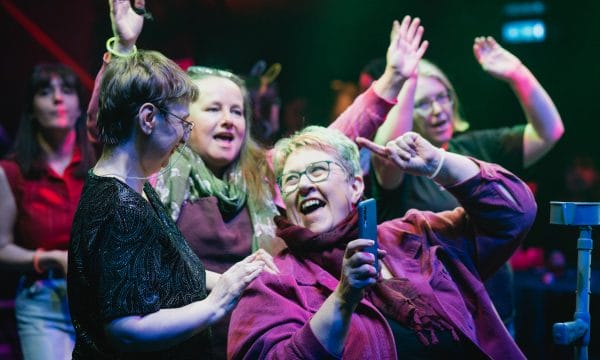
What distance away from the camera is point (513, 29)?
556cm

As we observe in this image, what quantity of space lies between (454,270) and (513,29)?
3.63 m

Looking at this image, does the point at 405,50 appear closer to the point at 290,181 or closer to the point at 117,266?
the point at 290,181

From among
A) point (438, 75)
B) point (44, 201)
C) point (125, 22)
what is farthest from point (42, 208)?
point (438, 75)

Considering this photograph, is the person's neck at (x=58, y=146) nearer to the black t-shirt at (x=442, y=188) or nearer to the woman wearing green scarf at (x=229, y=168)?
the woman wearing green scarf at (x=229, y=168)

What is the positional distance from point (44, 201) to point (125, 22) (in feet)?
3.36

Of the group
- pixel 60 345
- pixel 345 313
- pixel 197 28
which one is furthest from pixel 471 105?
pixel 345 313

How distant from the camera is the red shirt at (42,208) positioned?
3074mm

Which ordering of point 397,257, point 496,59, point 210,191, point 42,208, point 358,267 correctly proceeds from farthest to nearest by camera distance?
point 496,59, point 42,208, point 210,191, point 397,257, point 358,267

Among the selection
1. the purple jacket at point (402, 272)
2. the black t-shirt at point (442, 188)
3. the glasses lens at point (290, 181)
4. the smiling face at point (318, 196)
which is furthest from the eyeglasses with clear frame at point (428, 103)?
the glasses lens at point (290, 181)

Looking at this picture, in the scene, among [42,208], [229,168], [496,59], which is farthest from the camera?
[496,59]

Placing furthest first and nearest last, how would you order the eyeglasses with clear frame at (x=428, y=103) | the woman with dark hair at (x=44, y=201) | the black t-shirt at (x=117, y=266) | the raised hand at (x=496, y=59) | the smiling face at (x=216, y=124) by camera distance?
the eyeglasses with clear frame at (x=428, y=103), the raised hand at (x=496, y=59), the woman with dark hair at (x=44, y=201), the smiling face at (x=216, y=124), the black t-shirt at (x=117, y=266)

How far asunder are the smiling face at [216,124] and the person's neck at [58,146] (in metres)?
0.80

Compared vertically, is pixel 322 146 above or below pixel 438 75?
below

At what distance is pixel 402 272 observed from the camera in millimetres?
2342
